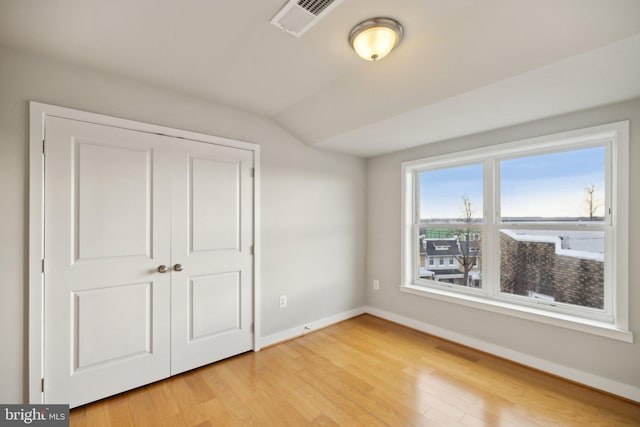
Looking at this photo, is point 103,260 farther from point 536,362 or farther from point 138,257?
point 536,362

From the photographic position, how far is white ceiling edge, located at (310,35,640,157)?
1.65 meters

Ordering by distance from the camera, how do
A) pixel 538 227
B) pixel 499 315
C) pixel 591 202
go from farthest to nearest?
pixel 499 315 < pixel 538 227 < pixel 591 202

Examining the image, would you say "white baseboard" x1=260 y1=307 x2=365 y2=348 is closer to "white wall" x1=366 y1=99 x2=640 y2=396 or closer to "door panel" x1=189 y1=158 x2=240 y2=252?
"white wall" x1=366 y1=99 x2=640 y2=396

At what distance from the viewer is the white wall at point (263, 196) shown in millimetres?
1824

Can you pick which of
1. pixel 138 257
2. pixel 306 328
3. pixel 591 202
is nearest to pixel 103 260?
pixel 138 257

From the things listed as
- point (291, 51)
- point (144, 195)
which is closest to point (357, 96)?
point (291, 51)

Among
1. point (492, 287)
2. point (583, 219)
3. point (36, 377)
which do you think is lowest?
point (36, 377)

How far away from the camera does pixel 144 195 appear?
229 centimetres

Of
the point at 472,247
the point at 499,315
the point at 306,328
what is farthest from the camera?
the point at 306,328

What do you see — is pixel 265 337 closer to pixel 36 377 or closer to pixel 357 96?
pixel 36 377

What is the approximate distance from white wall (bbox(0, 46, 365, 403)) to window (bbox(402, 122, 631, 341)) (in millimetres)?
947

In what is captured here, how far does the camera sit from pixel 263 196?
2.99 meters

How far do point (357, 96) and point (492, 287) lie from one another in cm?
234

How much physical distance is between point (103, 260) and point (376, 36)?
2425mm
